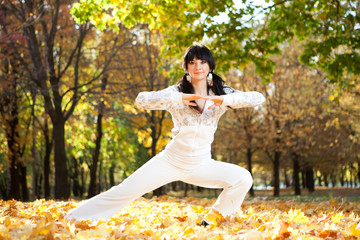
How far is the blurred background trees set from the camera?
9.44 metres

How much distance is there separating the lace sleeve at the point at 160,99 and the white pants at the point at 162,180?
1.73ft

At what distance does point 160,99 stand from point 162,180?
0.88 metres

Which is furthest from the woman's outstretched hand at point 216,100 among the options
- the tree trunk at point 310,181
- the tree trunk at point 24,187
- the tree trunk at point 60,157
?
the tree trunk at point 310,181

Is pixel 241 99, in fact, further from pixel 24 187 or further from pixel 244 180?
pixel 24 187

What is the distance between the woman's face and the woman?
17 millimetres

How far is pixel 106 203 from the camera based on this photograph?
416cm

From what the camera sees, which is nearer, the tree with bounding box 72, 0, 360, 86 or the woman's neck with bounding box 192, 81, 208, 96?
the woman's neck with bounding box 192, 81, 208, 96

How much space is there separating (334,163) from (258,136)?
756 cm

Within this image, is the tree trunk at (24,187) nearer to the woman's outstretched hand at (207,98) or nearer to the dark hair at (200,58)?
the dark hair at (200,58)

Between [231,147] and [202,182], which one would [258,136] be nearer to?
[231,147]

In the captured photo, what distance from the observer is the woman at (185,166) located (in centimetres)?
413

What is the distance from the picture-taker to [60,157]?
12.9 m

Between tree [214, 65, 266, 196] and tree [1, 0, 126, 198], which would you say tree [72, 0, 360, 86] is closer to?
tree [1, 0, 126, 198]

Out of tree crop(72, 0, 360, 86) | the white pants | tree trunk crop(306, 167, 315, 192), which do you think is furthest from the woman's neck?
tree trunk crop(306, 167, 315, 192)
